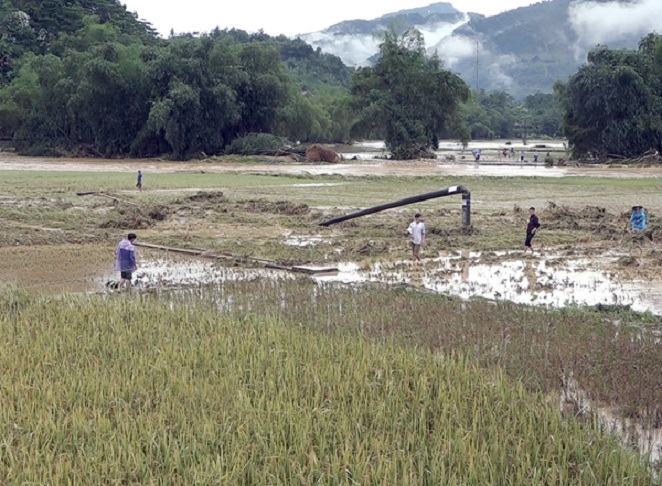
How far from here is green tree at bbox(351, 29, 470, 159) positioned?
Result: 5475cm

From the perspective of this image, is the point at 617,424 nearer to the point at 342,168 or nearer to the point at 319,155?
the point at 342,168

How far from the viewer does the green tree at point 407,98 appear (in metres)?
54.8

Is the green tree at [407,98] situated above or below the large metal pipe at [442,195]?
above

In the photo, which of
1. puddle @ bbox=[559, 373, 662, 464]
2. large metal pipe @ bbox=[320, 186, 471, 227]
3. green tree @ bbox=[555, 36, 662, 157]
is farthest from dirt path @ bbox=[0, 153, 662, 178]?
puddle @ bbox=[559, 373, 662, 464]

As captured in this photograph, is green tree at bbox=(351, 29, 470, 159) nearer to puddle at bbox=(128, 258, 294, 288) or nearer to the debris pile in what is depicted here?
the debris pile

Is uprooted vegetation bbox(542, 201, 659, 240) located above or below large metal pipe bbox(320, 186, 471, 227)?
below

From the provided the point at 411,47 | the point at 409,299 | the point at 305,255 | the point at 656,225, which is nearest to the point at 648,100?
the point at 411,47

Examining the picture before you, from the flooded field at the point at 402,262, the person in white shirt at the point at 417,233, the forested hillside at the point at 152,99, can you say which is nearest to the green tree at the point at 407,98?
the forested hillside at the point at 152,99

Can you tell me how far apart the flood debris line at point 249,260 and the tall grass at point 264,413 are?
5200 millimetres

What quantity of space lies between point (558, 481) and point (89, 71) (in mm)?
50933

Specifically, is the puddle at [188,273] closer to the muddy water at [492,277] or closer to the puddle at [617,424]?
the muddy water at [492,277]

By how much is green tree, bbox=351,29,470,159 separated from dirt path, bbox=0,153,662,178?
3233 millimetres

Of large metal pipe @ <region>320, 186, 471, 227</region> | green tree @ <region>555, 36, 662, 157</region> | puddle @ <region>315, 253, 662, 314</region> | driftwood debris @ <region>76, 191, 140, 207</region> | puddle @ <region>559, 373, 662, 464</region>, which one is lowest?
puddle @ <region>559, 373, 662, 464</region>

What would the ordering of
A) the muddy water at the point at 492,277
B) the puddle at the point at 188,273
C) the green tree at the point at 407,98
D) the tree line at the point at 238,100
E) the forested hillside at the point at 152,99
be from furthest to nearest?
the green tree at the point at 407,98, the forested hillside at the point at 152,99, the tree line at the point at 238,100, the puddle at the point at 188,273, the muddy water at the point at 492,277
